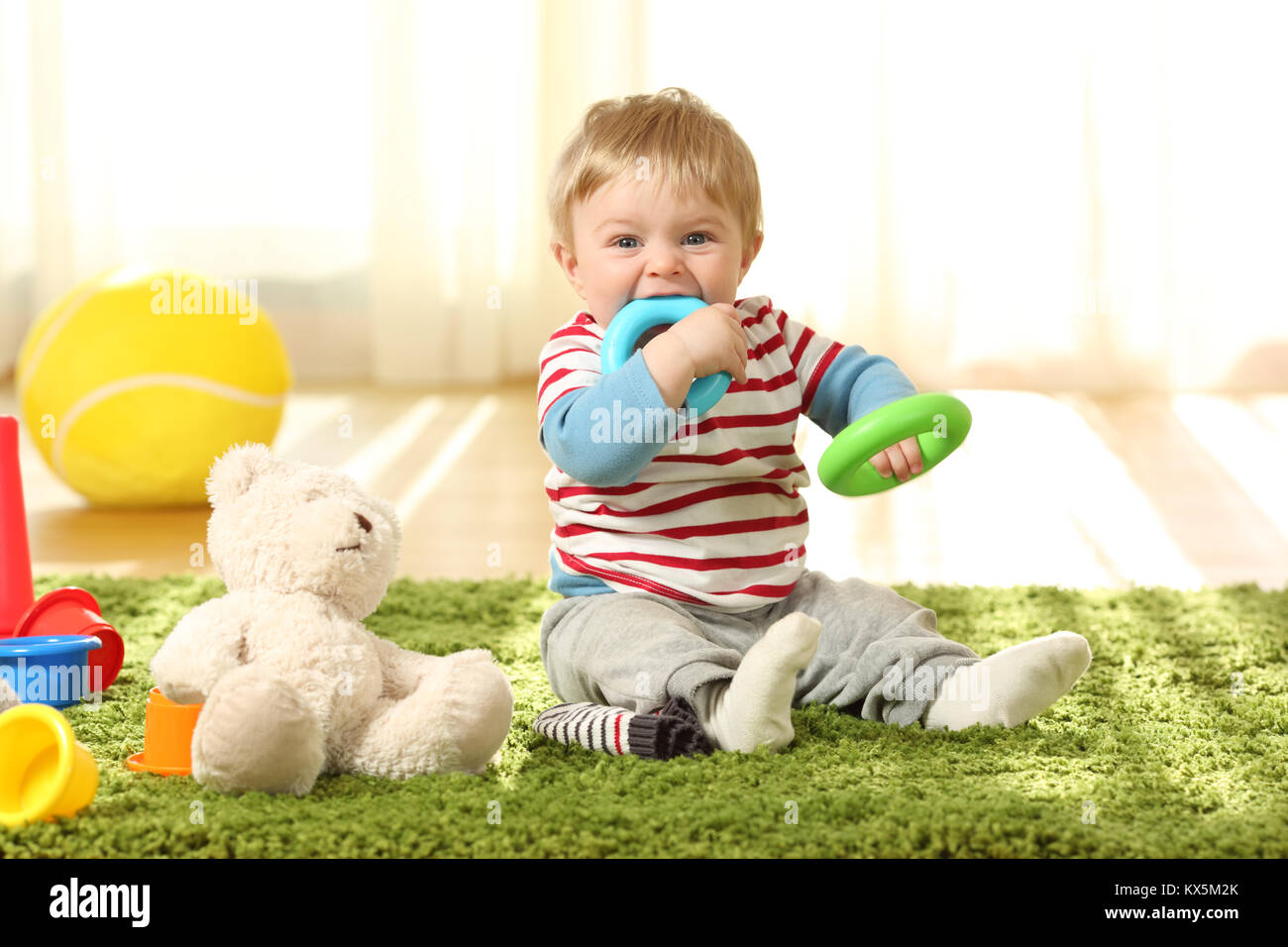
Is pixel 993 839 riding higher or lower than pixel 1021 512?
higher

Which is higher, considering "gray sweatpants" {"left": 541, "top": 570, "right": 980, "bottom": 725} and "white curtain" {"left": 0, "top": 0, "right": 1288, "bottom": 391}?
"white curtain" {"left": 0, "top": 0, "right": 1288, "bottom": 391}

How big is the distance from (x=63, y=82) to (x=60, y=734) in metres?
2.88

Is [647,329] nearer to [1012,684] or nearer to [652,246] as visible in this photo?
[652,246]

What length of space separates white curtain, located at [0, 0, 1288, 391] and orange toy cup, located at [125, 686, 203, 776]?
240 cm

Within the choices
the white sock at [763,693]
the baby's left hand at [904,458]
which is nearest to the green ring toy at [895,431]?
the baby's left hand at [904,458]

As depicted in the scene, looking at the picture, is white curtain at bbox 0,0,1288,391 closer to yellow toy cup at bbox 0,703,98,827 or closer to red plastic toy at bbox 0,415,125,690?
red plastic toy at bbox 0,415,125,690

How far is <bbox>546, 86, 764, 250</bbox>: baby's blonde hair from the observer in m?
1.02

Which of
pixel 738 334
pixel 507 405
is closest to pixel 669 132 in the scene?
pixel 738 334

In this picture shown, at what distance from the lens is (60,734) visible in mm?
750

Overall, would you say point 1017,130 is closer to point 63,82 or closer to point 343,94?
point 343,94

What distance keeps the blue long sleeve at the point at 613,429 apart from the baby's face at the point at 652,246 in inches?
3.3

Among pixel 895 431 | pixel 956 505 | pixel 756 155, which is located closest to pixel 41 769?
pixel 895 431

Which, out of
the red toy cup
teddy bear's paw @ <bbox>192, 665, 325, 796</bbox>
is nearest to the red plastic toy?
the red toy cup
